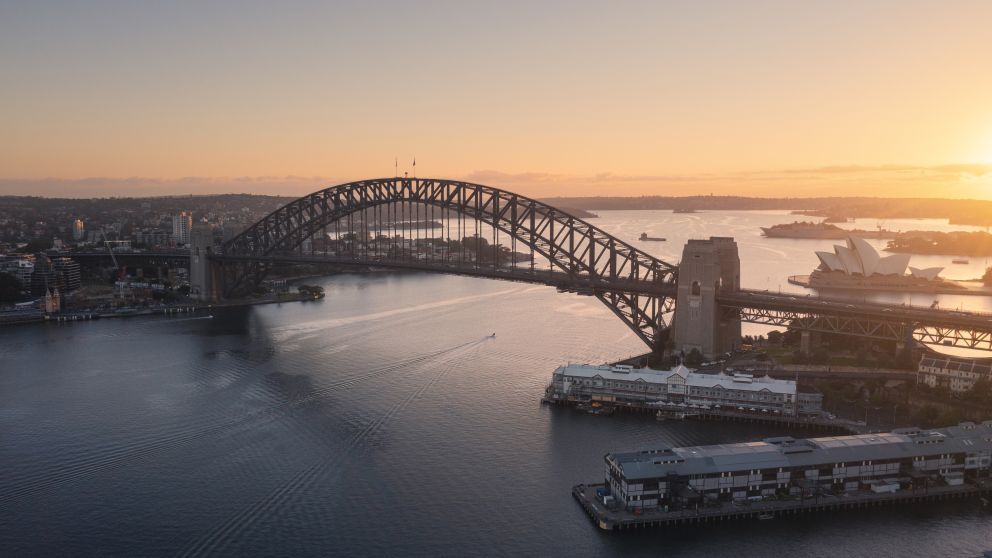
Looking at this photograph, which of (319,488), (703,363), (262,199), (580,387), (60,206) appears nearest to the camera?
(319,488)

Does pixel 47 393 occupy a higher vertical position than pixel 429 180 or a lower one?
lower

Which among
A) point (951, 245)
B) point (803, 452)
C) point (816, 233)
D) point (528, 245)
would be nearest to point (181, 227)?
point (528, 245)

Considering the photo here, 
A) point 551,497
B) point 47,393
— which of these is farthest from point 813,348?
point 47,393

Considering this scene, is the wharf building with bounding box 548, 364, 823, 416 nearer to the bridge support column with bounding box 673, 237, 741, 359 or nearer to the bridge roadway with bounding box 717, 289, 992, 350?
the bridge support column with bounding box 673, 237, 741, 359

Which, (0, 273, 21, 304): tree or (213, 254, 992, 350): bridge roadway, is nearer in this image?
(213, 254, 992, 350): bridge roadway

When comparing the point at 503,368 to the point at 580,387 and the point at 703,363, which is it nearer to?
the point at 580,387

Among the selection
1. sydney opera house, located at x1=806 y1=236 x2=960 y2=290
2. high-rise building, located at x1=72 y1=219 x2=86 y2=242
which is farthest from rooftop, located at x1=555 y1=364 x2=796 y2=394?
high-rise building, located at x1=72 y1=219 x2=86 y2=242
